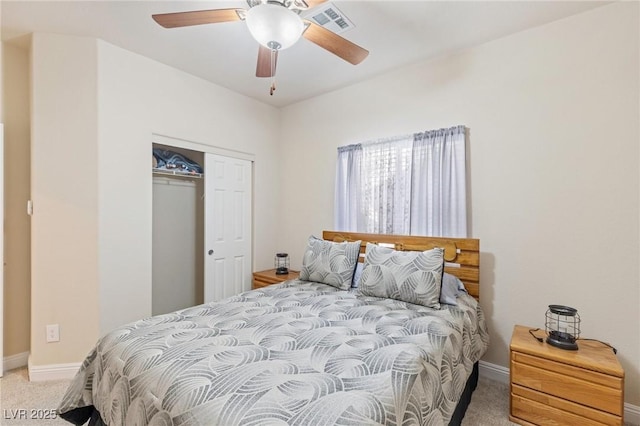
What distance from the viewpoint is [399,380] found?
117 centimetres

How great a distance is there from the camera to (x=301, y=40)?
97.3 inches

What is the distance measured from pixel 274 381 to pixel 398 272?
137 cm

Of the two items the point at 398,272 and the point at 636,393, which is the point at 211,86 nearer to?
the point at 398,272

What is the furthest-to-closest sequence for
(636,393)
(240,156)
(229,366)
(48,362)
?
(240,156) → (48,362) → (636,393) → (229,366)

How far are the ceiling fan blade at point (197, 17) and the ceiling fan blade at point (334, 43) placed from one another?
0.42 metres

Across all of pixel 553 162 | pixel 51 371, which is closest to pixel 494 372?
pixel 553 162

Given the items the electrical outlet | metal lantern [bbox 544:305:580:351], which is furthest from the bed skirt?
the electrical outlet

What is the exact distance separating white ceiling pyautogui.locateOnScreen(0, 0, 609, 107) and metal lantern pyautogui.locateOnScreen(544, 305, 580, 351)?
208 cm

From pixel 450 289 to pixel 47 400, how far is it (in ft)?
10.0

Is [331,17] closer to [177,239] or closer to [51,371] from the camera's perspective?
[177,239]

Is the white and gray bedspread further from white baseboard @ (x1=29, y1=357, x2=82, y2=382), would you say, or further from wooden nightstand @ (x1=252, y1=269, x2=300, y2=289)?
wooden nightstand @ (x1=252, y1=269, x2=300, y2=289)

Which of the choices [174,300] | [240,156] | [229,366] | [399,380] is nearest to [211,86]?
[240,156]

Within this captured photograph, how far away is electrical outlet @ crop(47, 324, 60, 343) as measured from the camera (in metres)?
2.45

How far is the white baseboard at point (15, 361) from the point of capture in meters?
2.54
